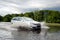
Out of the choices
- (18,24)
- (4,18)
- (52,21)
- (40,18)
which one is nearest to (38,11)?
(40,18)

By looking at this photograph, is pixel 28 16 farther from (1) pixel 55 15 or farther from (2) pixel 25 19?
(1) pixel 55 15

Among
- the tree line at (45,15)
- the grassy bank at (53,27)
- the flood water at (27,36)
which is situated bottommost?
the grassy bank at (53,27)

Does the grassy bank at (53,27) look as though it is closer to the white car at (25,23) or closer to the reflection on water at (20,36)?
the white car at (25,23)

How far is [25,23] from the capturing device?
689 cm

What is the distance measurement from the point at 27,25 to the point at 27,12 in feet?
2.86

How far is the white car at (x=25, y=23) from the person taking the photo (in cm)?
653

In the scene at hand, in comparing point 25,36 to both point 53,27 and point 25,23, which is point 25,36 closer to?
point 25,23

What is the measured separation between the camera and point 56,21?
28.3ft

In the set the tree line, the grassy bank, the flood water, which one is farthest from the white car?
the flood water

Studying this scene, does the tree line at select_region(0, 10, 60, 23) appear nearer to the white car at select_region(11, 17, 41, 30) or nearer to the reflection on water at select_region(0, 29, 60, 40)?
the white car at select_region(11, 17, 41, 30)

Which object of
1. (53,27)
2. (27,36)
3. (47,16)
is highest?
(47,16)

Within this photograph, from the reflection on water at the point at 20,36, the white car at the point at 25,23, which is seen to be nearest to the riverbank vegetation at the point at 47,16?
the white car at the point at 25,23

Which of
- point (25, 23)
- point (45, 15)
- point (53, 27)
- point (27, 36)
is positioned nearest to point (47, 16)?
point (45, 15)

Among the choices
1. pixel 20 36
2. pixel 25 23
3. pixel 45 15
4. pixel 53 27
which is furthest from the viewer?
pixel 53 27
